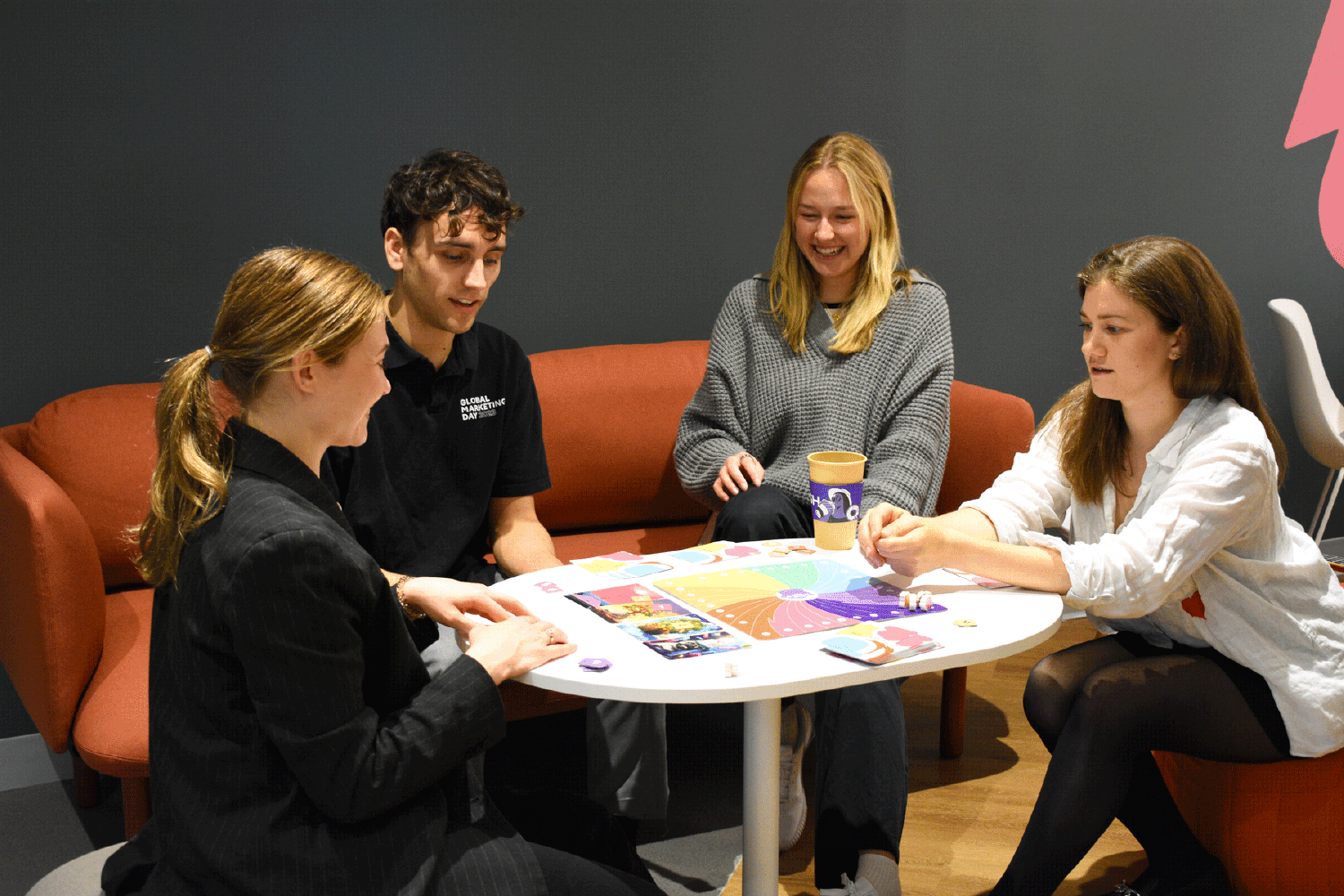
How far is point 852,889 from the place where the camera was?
195 cm

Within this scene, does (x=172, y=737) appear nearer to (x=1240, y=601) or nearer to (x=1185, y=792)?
(x=1240, y=601)

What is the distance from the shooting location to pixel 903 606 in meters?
1.74

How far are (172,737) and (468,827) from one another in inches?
14.0

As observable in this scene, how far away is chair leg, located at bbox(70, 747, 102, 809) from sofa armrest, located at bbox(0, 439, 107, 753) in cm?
45

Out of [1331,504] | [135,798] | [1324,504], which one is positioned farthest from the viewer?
[1324,504]

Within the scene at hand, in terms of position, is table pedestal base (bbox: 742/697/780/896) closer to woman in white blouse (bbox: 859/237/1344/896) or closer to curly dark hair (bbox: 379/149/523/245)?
woman in white blouse (bbox: 859/237/1344/896)

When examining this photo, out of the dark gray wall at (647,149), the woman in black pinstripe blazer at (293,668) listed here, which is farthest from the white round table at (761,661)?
the dark gray wall at (647,149)

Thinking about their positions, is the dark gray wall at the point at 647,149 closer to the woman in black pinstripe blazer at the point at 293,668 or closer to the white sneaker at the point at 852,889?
the woman in black pinstripe blazer at the point at 293,668

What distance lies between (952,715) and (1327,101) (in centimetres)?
328

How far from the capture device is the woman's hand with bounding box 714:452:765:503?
2.70 m

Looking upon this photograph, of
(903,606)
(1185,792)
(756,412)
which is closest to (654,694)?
(903,606)

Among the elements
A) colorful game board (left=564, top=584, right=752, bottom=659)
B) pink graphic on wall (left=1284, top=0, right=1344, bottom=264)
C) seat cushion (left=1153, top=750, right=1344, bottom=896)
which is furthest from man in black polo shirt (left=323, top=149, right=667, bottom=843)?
pink graphic on wall (left=1284, top=0, right=1344, bottom=264)

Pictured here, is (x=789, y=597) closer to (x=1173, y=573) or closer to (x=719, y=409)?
(x=1173, y=573)

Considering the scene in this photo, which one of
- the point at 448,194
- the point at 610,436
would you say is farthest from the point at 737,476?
the point at 448,194
